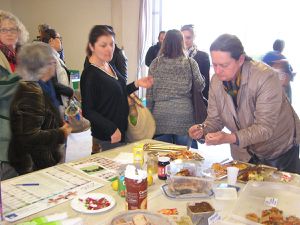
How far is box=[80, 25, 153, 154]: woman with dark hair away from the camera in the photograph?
2.09 meters

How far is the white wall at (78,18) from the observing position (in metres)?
5.86

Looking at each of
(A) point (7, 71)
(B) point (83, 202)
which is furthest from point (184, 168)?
(A) point (7, 71)

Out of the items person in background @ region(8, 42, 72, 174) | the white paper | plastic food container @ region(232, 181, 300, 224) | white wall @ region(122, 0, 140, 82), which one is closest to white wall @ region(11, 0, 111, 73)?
white wall @ region(122, 0, 140, 82)

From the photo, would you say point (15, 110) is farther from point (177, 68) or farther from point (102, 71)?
point (177, 68)

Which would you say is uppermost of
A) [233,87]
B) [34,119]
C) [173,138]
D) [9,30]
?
[9,30]

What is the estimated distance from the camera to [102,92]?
211 cm

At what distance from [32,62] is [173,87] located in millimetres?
1172

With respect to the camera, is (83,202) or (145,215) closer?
(145,215)

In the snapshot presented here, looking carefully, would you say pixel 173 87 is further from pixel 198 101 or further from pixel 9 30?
pixel 9 30

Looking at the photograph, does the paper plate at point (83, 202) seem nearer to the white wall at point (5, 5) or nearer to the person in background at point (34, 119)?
the person in background at point (34, 119)

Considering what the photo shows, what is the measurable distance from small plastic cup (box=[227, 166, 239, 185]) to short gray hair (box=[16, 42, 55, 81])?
109 cm

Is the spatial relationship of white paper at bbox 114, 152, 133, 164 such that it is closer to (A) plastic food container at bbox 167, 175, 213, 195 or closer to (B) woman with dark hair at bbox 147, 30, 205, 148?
(A) plastic food container at bbox 167, 175, 213, 195

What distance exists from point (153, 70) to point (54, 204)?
61.7 inches

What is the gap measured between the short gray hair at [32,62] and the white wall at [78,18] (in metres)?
4.27
